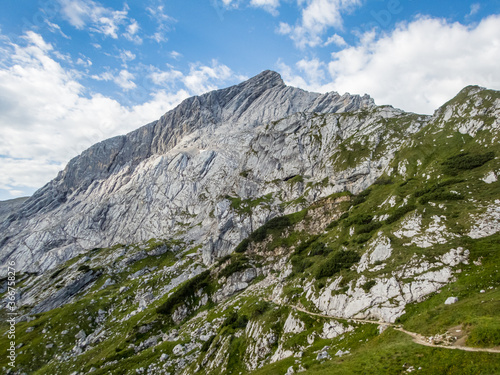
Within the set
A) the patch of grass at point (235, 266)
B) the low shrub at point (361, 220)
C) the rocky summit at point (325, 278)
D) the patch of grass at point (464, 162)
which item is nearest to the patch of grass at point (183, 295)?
the rocky summit at point (325, 278)

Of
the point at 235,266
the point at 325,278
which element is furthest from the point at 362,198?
the point at 235,266

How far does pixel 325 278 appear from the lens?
207 ft

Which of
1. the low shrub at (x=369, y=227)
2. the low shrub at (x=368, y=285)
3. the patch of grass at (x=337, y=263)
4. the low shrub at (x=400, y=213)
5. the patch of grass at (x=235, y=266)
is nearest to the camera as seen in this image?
the low shrub at (x=368, y=285)

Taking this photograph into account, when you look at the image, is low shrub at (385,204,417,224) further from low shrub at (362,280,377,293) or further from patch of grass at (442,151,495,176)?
low shrub at (362,280,377,293)

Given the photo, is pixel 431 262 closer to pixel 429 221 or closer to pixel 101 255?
pixel 429 221

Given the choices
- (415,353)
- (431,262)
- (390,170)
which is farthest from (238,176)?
(415,353)

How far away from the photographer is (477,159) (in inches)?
3049

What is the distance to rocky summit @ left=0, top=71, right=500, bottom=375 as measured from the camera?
128 ft

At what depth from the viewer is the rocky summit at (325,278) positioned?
3906 centimetres

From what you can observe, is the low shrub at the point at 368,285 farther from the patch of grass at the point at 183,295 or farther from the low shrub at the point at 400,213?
the patch of grass at the point at 183,295

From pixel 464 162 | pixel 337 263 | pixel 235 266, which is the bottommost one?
pixel 235 266

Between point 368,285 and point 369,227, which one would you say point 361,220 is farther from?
point 368,285

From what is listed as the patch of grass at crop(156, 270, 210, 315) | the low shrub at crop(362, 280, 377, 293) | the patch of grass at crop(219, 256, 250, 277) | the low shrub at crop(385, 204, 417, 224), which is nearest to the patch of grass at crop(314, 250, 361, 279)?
the low shrub at crop(362, 280, 377, 293)

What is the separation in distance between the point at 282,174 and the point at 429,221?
127239 mm
